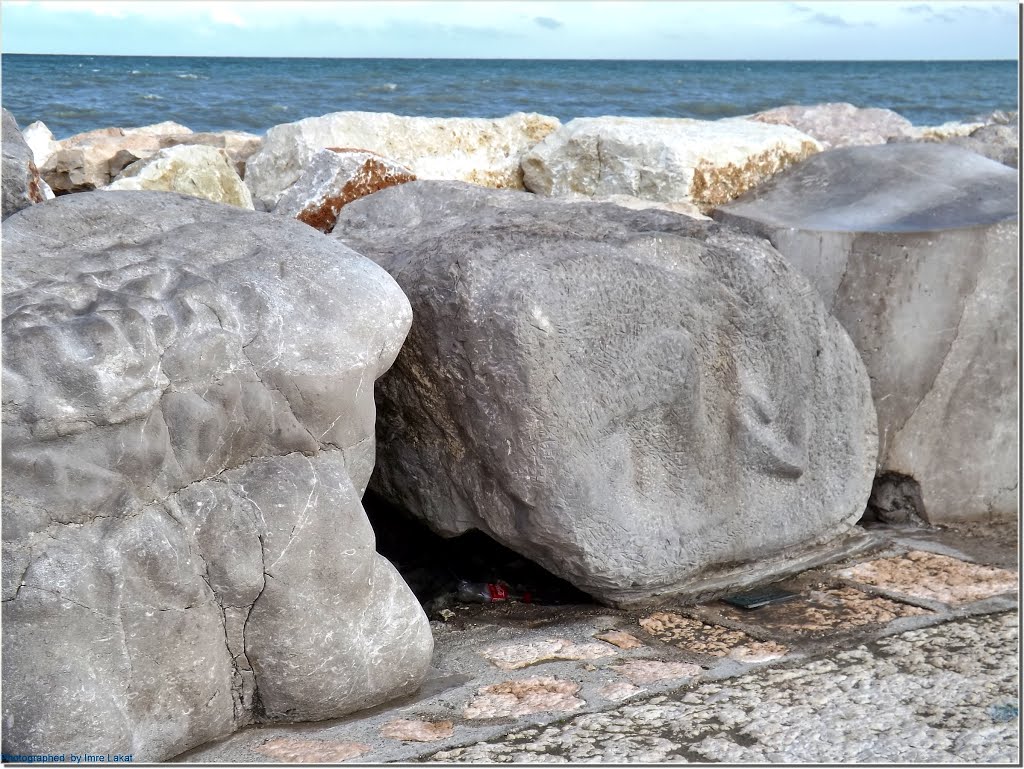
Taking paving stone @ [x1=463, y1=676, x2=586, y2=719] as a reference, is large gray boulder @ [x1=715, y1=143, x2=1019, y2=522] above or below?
above

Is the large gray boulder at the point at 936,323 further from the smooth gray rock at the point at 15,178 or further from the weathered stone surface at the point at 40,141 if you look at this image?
the weathered stone surface at the point at 40,141

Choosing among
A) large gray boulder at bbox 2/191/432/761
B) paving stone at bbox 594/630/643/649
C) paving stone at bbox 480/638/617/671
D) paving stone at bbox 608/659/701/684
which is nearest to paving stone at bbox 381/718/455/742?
large gray boulder at bbox 2/191/432/761

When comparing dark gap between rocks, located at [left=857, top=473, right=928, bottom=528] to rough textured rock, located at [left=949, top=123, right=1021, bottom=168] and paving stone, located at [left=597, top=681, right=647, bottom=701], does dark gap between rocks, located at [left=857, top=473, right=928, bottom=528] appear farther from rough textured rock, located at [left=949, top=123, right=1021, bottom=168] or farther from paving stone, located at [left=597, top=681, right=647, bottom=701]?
rough textured rock, located at [left=949, top=123, right=1021, bottom=168]

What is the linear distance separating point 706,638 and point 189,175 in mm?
2734

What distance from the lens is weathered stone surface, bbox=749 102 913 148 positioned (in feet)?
21.5

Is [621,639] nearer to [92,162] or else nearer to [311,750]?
[311,750]

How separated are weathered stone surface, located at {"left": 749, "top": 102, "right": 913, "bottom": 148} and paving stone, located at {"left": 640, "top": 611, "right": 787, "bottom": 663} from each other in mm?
4136

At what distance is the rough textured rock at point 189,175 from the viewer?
4445 millimetres

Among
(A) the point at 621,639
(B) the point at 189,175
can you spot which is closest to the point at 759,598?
(A) the point at 621,639

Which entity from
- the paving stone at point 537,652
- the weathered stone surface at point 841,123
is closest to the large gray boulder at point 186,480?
the paving stone at point 537,652

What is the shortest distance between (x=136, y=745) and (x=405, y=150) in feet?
11.2

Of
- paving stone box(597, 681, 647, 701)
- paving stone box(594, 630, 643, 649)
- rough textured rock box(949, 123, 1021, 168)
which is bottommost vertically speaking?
paving stone box(594, 630, 643, 649)

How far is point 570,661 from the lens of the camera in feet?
9.32

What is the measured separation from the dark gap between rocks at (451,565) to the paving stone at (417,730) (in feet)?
2.49
